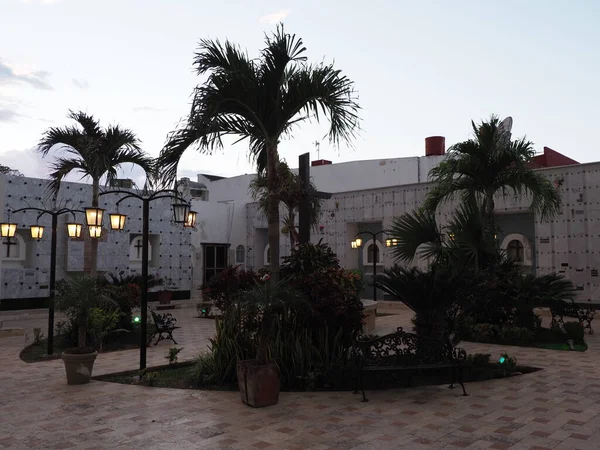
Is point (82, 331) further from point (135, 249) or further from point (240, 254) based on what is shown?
point (240, 254)

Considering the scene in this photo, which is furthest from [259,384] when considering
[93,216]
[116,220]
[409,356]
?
[93,216]

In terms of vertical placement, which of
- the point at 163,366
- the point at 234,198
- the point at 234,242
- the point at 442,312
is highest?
the point at 234,198

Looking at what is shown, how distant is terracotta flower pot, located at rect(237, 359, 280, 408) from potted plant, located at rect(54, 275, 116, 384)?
→ 2753 mm

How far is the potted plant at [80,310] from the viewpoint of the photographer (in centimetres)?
753

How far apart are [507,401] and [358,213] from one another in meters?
17.7

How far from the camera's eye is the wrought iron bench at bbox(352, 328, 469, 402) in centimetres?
673

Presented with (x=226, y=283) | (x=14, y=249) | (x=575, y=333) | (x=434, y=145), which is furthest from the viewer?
(x=434, y=145)

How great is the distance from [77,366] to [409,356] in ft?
15.9

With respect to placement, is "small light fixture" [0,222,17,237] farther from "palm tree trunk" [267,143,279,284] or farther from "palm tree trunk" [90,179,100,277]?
"palm tree trunk" [267,143,279,284]

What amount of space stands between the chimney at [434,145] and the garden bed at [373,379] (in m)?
22.3

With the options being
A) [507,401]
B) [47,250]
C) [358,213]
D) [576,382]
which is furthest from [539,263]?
[47,250]

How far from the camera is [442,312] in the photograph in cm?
740

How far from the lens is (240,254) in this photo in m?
28.3

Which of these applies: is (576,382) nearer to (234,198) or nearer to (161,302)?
(161,302)
